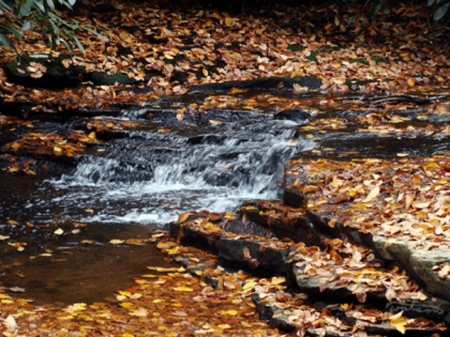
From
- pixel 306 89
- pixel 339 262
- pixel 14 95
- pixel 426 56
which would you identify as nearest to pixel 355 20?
pixel 426 56

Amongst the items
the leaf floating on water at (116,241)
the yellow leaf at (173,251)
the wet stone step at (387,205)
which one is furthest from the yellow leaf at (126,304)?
the wet stone step at (387,205)

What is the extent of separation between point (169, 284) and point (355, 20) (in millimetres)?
9247

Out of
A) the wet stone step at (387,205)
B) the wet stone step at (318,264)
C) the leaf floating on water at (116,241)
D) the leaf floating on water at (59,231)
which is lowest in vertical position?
the leaf floating on water at (59,231)

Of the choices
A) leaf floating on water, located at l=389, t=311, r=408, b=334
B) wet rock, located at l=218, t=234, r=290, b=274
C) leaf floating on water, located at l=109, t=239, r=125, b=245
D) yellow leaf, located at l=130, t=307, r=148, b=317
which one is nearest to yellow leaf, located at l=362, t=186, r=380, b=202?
wet rock, located at l=218, t=234, r=290, b=274

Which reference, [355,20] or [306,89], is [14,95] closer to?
[306,89]

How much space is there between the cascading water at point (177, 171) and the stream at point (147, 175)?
1 cm

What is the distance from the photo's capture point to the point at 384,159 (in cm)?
698

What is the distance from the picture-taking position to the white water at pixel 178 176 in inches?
290

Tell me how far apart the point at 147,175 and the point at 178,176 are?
1.20 ft

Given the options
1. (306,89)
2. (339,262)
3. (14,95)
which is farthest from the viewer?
(306,89)

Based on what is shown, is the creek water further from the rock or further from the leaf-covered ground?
the rock

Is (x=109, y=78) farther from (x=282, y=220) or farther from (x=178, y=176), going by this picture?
(x=282, y=220)

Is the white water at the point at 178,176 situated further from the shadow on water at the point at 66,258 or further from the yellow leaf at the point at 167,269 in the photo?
the yellow leaf at the point at 167,269

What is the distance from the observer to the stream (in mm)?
6066
